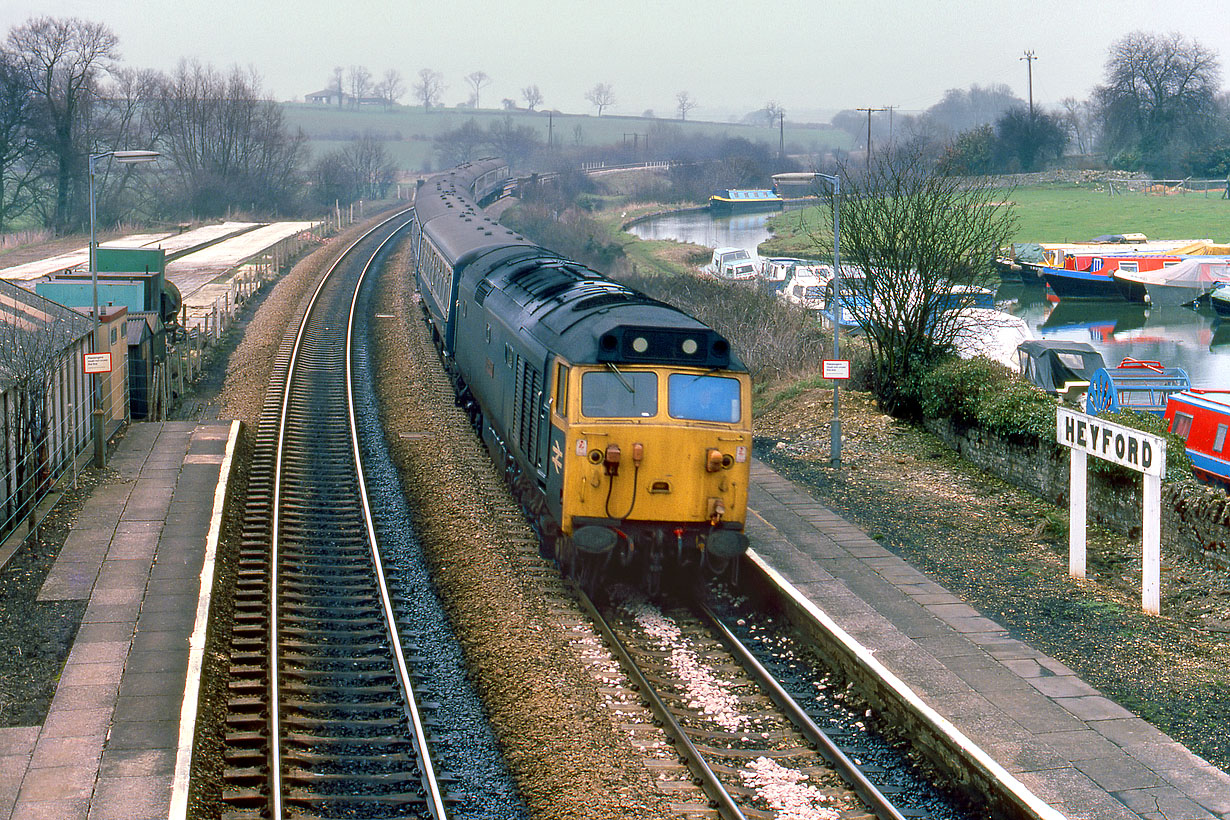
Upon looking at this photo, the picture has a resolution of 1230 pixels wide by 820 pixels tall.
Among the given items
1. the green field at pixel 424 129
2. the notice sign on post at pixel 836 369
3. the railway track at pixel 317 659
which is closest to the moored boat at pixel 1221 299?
the notice sign on post at pixel 836 369

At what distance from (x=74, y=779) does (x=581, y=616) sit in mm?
5508

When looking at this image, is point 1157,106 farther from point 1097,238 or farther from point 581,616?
point 581,616

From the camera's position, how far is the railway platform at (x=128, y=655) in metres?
8.52

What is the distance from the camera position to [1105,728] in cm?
977

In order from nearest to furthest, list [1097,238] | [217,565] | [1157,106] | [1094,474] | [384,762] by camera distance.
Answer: [384,762], [217,565], [1094,474], [1097,238], [1157,106]

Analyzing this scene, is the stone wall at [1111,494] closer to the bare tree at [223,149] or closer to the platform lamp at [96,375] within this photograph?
the platform lamp at [96,375]

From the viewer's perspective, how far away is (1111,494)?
618 inches

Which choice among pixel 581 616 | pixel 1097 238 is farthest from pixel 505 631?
pixel 1097 238

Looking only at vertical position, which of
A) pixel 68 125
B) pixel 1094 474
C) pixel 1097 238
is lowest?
pixel 1094 474

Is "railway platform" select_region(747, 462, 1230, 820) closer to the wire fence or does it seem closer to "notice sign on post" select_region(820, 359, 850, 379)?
"notice sign on post" select_region(820, 359, 850, 379)

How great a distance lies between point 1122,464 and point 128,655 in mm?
10824

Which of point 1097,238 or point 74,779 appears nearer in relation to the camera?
point 74,779

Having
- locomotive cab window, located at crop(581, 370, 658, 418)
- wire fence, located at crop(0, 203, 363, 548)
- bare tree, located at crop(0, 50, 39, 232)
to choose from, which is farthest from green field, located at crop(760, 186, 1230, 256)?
locomotive cab window, located at crop(581, 370, 658, 418)

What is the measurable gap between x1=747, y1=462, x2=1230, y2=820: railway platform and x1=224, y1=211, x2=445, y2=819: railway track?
447cm
